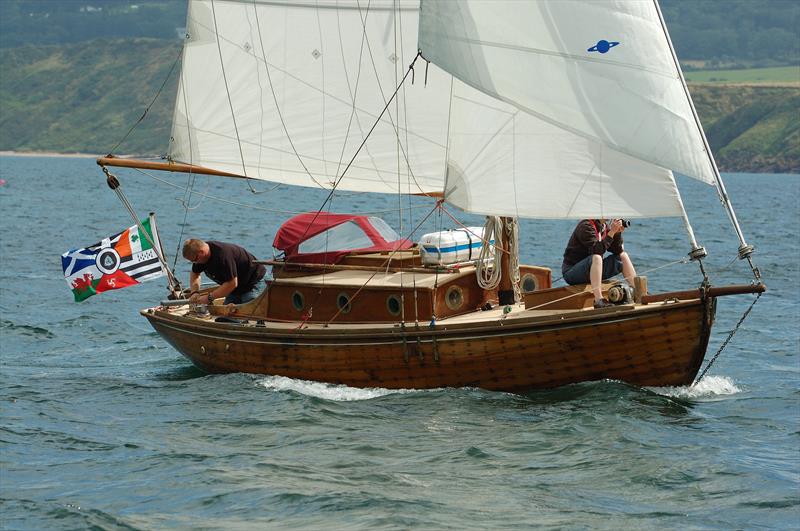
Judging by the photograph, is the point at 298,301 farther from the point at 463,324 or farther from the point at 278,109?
the point at 278,109

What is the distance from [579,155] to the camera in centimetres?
1791

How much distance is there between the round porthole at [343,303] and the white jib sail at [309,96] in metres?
2.78

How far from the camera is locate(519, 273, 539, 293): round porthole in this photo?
2052cm

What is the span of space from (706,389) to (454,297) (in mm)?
4003

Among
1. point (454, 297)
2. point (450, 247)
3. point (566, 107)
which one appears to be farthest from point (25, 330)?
point (566, 107)

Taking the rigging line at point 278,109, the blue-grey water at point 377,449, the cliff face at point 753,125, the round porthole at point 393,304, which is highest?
the cliff face at point 753,125

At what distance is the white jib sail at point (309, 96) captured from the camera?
21.5m

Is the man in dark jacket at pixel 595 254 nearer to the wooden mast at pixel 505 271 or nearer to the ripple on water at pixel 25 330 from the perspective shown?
the wooden mast at pixel 505 271

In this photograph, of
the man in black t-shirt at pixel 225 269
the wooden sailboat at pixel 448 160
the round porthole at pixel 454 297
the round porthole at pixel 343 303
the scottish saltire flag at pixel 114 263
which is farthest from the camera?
the scottish saltire flag at pixel 114 263

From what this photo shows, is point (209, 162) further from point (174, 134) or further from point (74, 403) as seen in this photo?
point (74, 403)

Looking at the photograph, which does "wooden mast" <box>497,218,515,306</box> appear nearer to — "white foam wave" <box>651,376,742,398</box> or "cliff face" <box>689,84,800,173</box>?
"white foam wave" <box>651,376,742,398</box>

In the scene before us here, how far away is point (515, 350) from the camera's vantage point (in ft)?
58.7

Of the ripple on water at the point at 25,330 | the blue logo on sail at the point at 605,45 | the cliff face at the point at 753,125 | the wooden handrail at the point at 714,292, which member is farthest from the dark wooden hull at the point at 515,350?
the cliff face at the point at 753,125

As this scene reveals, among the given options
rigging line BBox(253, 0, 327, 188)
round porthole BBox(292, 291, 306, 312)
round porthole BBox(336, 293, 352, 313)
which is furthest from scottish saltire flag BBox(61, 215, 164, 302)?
round porthole BBox(336, 293, 352, 313)
